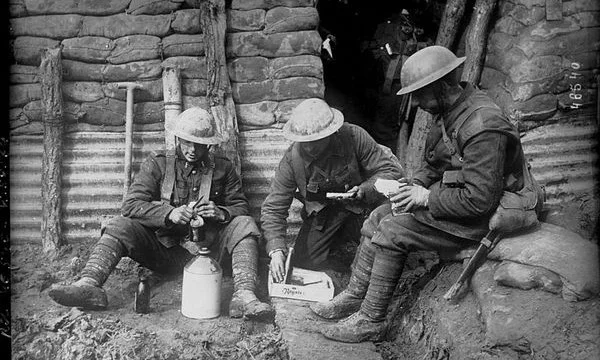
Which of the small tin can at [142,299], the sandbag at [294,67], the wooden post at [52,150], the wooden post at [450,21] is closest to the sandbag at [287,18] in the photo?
the sandbag at [294,67]

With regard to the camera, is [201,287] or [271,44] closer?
[201,287]

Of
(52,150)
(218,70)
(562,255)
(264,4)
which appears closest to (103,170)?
(52,150)

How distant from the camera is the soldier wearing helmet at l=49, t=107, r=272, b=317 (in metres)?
3.70

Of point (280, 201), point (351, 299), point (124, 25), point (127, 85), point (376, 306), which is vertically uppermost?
point (124, 25)

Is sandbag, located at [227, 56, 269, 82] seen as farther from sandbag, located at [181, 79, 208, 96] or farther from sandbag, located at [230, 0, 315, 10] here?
sandbag, located at [230, 0, 315, 10]

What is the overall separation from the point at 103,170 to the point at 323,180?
1.80m

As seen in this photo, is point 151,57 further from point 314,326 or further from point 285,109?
point 314,326

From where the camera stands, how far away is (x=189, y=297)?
3.48m

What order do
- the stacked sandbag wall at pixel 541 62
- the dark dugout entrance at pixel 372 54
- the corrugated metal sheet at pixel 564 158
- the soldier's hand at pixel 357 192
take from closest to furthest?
the corrugated metal sheet at pixel 564 158 → the stacked sandbag wall at pixel 541 62 → the soldier's hand at pixel 357 192 → the dark dugout entrance at pixel 372 54

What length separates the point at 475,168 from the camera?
9.20 feet

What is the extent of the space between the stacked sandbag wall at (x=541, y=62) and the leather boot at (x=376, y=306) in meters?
1.62

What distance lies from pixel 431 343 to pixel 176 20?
10.8 feet

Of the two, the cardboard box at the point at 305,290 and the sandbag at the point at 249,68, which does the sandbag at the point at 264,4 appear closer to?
the sandbag at the point at 249,68

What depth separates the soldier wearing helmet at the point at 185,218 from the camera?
3697 mm
